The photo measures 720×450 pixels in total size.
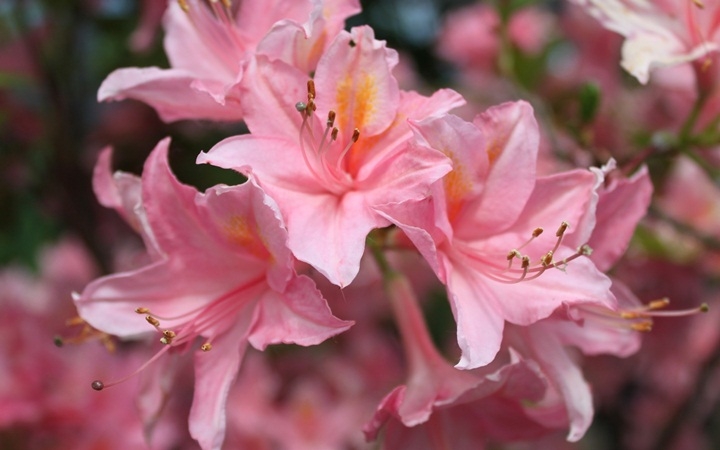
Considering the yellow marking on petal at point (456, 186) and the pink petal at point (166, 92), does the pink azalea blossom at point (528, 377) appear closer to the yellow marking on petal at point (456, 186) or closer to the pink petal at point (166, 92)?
the yellow marking on petal at point (456, 186)

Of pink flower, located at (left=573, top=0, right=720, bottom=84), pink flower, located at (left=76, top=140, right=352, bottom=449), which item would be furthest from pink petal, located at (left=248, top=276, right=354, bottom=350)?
pink flower, located at (left=573, top=0, right=720, bottom=84)

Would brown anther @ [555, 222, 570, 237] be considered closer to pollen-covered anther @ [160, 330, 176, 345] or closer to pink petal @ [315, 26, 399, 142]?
pink petal @ [315, 26, 399, 142]

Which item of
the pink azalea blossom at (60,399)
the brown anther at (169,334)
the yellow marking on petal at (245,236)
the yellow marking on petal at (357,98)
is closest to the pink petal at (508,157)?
the yellow marking on petal at (357,98)

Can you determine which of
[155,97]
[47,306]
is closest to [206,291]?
[155,97]

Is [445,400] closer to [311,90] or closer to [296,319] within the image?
[296,319]

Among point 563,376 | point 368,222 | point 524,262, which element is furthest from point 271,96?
point 563,376

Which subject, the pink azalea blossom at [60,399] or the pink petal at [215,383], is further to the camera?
the pink azalea blossom at [60,399]
